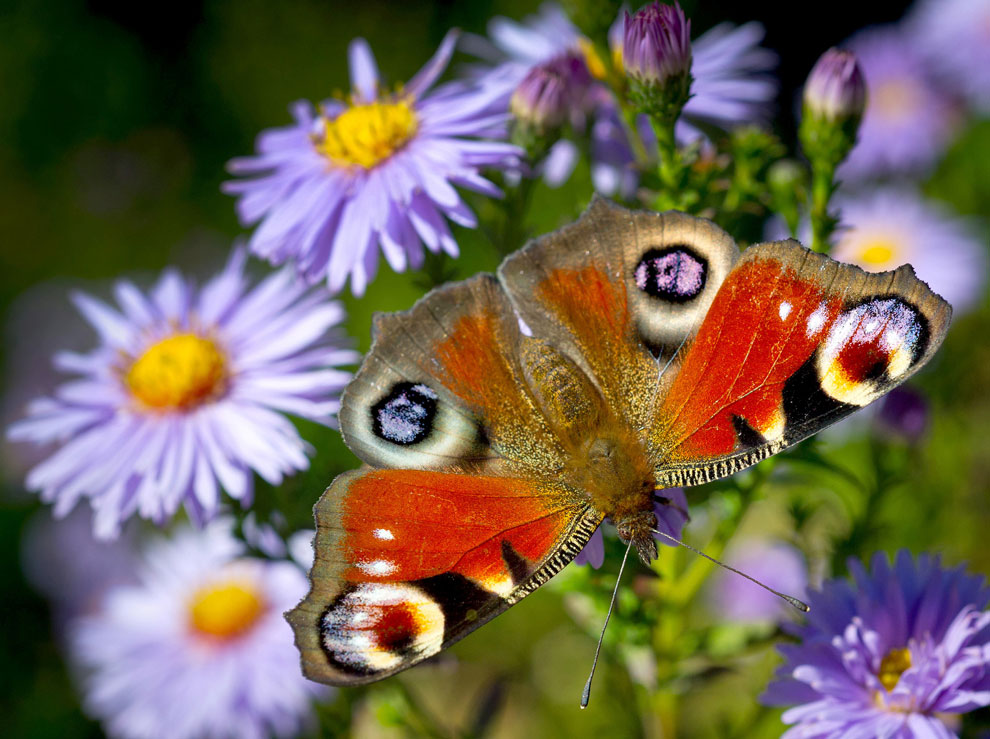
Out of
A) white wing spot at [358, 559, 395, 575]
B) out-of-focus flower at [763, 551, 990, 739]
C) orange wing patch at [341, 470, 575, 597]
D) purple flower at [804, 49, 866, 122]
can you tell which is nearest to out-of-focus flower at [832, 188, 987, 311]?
purple flower at [804, 49, 866, 122]

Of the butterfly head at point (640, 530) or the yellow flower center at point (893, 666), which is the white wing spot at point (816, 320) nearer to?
the butterfly head at point (640, 530)

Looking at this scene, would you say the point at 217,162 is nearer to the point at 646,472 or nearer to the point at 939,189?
the point at 939,189

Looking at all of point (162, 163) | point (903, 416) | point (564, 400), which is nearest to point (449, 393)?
point (564, 400)

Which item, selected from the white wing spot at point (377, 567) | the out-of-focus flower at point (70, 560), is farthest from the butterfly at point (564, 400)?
the out-of-focus flower at point (70, 560)

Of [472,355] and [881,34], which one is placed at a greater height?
[881,34]

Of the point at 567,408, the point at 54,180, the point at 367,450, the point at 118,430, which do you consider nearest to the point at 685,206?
the point at 567,408

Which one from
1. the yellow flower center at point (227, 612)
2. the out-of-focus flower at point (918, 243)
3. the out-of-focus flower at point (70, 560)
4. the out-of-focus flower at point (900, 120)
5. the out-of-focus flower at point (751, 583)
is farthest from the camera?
the out-of-focus flower at point (900, 120)

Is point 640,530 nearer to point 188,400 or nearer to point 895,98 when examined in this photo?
point 188,400
